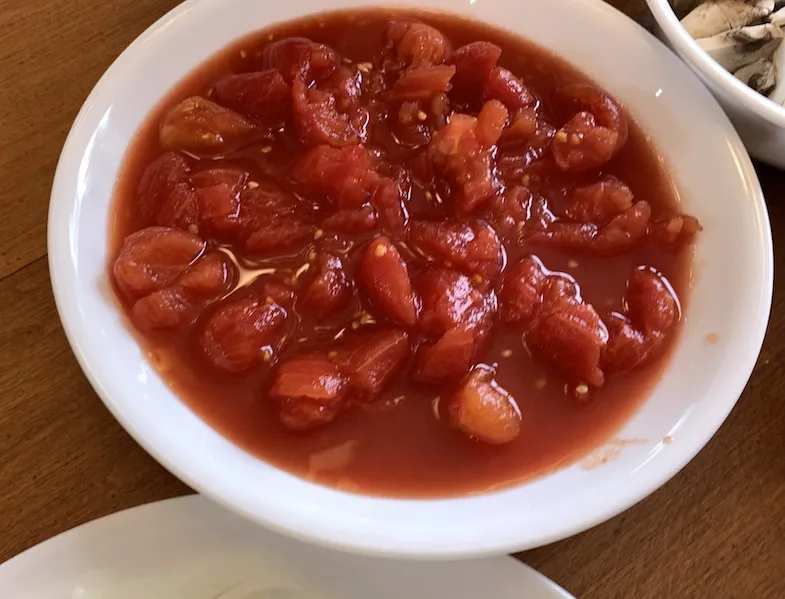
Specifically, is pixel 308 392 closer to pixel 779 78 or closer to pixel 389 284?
pixel 389 284

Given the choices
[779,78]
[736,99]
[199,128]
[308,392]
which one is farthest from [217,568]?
[779,78]

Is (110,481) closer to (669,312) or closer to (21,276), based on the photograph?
(21,276)

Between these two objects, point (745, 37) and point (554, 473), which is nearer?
point (554, 473)

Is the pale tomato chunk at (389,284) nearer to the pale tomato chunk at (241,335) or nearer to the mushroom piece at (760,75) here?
the pale tomato chunk at (241,335)

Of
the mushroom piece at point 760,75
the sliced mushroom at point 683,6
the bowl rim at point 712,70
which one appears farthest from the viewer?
the sliced mushroom at point 683,6

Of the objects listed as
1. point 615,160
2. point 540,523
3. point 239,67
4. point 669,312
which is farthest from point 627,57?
point 540,523

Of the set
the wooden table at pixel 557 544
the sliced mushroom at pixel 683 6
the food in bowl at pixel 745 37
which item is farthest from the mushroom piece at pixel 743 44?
the wooden table at pixel 557 544

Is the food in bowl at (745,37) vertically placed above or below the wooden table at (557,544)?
above
